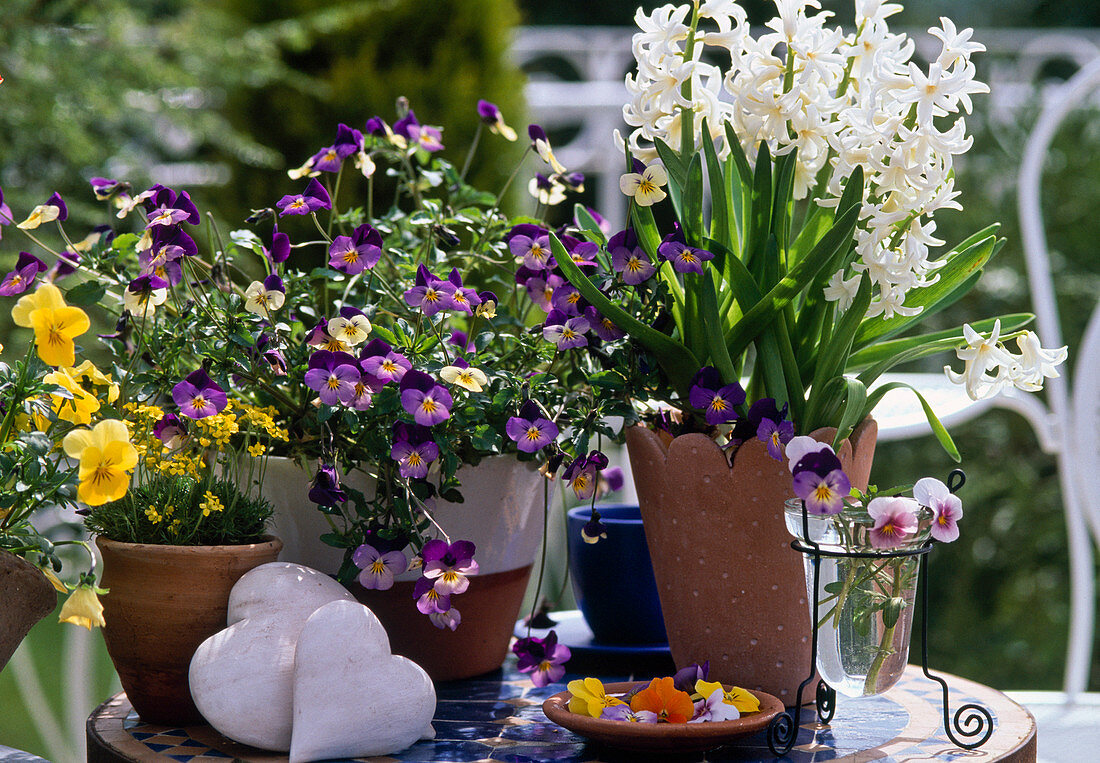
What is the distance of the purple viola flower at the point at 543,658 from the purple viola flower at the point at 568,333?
0.79 ft

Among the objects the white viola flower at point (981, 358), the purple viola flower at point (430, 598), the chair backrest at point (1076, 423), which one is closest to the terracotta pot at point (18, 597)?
the purple viola flower at point (430, 598)

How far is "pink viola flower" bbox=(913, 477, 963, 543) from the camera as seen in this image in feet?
2.51

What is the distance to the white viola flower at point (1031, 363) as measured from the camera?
0.82m

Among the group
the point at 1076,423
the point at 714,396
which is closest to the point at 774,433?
the point at 714,396

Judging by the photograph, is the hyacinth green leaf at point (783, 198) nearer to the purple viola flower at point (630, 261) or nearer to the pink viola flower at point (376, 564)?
the purple viola flower at point (630, 261)

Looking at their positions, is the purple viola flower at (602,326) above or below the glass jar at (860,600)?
above

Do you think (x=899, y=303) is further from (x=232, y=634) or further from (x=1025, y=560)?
(x=1025, y=560)

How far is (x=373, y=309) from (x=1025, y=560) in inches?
127

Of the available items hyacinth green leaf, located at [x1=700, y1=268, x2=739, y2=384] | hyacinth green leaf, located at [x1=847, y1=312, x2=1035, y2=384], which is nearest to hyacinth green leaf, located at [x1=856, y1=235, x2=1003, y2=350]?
hyacinth green leaf, located at [x1=847, y1=312, x2=1035, y2=384]

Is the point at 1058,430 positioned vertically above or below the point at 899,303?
below

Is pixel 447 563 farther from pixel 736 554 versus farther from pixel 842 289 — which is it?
pixel 842 289

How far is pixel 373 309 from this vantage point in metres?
0.94

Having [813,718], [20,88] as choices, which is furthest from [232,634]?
[20,88]

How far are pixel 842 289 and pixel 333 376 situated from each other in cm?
39
